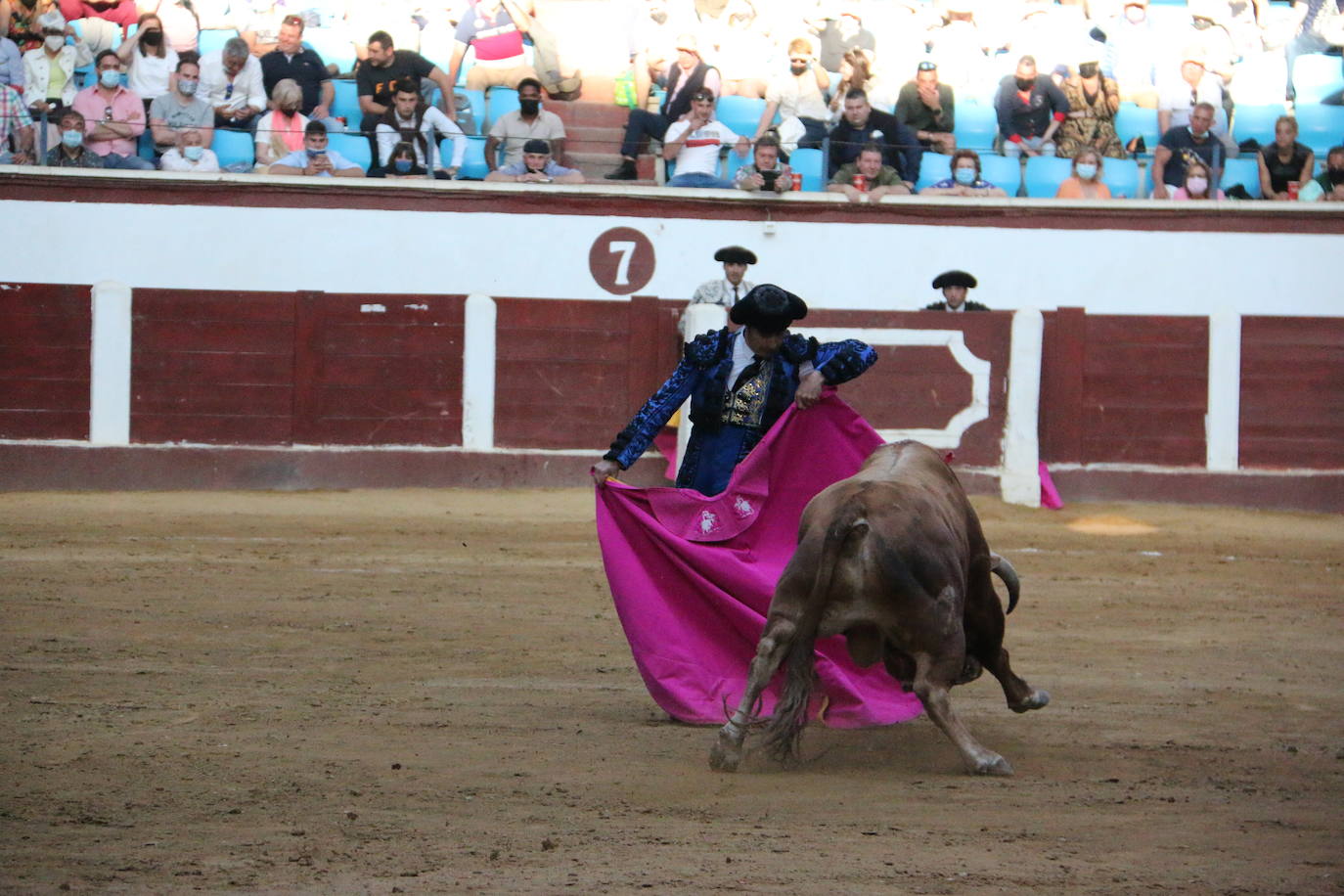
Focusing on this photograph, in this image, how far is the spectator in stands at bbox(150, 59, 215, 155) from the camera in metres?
9.92

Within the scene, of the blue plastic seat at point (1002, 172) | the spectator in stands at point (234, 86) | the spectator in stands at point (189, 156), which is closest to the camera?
the spectator in stands at point (189, 156)

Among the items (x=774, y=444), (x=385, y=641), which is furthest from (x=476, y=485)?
(x=774, y=444)

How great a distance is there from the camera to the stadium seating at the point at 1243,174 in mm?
10695

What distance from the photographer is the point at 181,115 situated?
9969 millimetres

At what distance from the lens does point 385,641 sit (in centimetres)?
546

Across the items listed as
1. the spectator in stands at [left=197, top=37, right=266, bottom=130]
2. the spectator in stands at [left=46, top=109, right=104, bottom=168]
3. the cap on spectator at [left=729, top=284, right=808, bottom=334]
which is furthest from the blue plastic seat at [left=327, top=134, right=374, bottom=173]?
the cap on spectator at [left=729, top=284, right=808, bottom=334]

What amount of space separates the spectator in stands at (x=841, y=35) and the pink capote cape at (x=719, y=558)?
7.07 m

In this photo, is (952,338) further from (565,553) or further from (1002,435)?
(565,553)

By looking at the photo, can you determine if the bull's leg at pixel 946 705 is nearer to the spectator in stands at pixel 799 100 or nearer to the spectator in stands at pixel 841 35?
the spectator in stands at pixel 799 100

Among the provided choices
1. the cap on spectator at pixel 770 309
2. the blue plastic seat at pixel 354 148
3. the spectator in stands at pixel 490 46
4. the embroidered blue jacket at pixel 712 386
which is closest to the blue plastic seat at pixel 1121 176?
the spectator in stands at pixel 490 46

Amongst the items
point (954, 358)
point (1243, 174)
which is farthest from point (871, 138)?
point (1243, 174)

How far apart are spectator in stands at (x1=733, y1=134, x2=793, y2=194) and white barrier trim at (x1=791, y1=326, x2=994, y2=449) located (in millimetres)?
883

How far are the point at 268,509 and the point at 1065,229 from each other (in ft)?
16.6

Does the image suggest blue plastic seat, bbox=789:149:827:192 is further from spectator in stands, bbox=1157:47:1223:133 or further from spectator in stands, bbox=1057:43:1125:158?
spectator in stands, bbox=1157:47:1223:133
